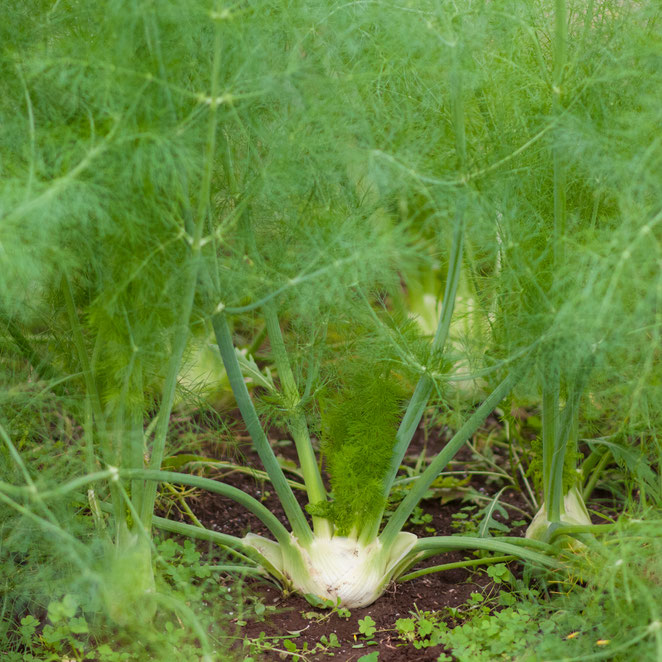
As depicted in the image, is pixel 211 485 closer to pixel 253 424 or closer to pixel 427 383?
pixel 253 424

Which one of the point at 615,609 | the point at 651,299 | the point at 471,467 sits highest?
the point at 651,299

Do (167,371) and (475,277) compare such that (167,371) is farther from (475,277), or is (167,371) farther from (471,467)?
(471,467)

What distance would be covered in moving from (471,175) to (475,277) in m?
0.33

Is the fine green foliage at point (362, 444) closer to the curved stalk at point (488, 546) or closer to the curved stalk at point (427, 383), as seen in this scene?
the curved stalk at point (427, 383)

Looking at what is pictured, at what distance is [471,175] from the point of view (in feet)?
4.97

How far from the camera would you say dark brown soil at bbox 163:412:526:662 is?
1.60 m

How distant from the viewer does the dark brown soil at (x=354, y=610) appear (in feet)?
5.25

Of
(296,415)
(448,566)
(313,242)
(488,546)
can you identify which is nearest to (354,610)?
(448,566)

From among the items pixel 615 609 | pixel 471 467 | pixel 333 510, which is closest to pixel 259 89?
pixel 333 510

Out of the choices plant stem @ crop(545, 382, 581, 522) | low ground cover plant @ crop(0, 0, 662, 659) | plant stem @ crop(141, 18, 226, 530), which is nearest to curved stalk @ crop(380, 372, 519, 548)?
low ground cover plant @ crop(0, 0, 662, 659)

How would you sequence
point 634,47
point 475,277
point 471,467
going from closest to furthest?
point 634,47 → point 475,277 → point 471,467

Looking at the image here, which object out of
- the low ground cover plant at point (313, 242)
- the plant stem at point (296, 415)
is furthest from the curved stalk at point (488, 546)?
the plant stem at point (296, 415)

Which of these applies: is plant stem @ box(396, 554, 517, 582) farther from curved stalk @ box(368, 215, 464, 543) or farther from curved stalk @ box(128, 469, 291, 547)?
curved stalk @ box(128, 469, 291, 547)

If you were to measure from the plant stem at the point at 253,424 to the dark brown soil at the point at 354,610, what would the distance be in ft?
0.53
